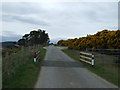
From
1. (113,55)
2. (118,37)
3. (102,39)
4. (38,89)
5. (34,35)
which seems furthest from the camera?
(34,35)

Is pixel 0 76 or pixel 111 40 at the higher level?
pixel 111 40

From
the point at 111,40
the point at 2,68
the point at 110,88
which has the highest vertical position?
the point at 111,40

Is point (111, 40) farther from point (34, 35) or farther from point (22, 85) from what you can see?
point (34, 35)

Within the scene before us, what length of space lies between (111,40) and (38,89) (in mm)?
14544

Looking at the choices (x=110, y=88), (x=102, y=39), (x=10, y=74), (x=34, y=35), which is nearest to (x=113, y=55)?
(x=102, y=39)

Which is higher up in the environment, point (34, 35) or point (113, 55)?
point (34, 35)

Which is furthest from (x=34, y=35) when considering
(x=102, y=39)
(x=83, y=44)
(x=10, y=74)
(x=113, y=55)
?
(x=10, y=74)

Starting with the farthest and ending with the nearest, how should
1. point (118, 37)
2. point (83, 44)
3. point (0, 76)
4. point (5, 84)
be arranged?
1. point (83, 44)
2. point (118, 37)
3. point (0, 76)
4. point (5, 84)

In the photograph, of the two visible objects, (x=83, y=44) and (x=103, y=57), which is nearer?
(x=103, y=57)

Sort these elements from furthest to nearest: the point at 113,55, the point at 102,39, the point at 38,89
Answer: the point at 102,39 → the point at 113,55 → the point at 38,89

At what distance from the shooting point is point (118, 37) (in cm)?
1895

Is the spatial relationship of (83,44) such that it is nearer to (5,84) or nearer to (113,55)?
(113,55)

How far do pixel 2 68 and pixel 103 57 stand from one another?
37.5ft

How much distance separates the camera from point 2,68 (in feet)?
28.6
